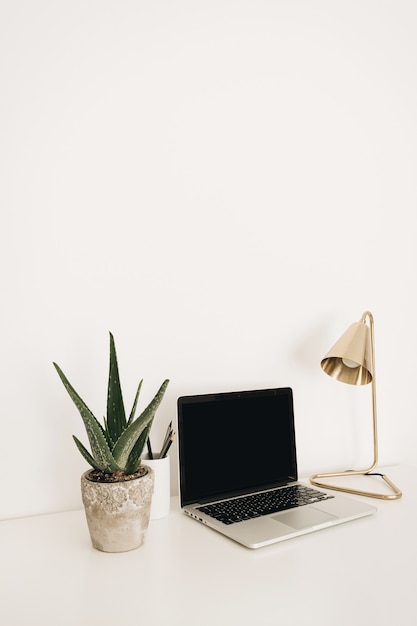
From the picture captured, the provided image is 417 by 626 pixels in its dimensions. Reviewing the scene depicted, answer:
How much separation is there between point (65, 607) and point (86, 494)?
0.20 m

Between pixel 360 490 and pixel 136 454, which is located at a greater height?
pixel 136 454

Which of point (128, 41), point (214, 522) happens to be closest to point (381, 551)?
point (214, 522)

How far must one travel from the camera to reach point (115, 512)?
3.02 feet

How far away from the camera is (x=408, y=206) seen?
1.58 meters

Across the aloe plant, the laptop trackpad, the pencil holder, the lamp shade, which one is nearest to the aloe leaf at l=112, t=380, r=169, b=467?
the aloe plant

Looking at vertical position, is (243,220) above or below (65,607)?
above

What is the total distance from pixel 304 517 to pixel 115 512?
373 millimetres

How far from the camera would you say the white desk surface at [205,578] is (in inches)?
29.5

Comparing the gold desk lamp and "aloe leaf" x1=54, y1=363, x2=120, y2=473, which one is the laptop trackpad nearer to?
the gold desk lamp

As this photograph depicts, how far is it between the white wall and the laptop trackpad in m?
0.30

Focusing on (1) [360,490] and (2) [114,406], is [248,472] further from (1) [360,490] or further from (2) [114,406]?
(2) [114,406]

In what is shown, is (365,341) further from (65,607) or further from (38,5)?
(38,5)

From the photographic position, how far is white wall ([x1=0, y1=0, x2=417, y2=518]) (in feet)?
3.64

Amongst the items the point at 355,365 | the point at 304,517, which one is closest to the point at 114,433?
the point at 304,517
